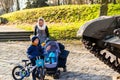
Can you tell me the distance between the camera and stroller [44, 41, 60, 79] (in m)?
10.2

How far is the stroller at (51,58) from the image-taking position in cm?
1022

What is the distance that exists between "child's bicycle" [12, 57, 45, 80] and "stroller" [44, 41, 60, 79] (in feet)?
1.46

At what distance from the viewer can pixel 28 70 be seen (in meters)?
10.0

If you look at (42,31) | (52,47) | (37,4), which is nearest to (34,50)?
(52,47)

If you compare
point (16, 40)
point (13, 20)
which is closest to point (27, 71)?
point (16, 40)

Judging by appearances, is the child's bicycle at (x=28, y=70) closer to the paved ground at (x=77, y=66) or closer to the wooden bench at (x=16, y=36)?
the paved ground at (x=77, y=66)

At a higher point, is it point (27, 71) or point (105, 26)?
point (105, 26)

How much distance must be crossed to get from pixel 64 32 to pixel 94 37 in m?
14.0

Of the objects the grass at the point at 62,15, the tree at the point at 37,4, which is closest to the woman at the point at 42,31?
the grass at the point at 62,15

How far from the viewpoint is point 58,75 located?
10438mm

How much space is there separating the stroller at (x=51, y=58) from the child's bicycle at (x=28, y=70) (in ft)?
1.46

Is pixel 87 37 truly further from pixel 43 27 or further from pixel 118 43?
pixel 43 27

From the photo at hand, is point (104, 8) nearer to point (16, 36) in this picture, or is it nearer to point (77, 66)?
point (16, 36)

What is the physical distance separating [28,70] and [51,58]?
722mm
